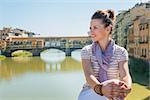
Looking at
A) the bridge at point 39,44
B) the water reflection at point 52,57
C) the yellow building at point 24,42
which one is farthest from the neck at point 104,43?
the yellow building at point 24,42

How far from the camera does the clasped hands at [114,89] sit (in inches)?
21.5

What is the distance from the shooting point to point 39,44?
1559 centimetres

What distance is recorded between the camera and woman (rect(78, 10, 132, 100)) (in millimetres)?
582

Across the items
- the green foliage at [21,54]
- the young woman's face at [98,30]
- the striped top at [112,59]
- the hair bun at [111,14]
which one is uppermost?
the hair bun at [111,14]

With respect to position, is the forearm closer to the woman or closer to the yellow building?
the woman

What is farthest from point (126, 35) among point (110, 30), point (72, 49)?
point (110, 30)

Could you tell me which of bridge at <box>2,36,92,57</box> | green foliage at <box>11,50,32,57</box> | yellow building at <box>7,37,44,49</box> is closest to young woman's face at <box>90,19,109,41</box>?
bridge at <box>2,36,92,57</box>

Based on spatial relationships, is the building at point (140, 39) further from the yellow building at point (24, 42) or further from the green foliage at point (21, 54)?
the green foliage at point (21, 54)

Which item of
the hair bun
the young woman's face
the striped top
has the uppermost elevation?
the hair bun

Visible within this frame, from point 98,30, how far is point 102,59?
50mm

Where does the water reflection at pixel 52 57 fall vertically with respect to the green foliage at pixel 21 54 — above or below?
below

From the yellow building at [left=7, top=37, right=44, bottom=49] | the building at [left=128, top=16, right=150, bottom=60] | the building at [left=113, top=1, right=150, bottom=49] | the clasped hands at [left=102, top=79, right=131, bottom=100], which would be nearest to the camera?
the clasped hands at [left=102, top=79, right=131, bottom=100]

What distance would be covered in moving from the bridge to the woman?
47.1ft

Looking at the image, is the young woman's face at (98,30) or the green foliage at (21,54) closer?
the young woman's face at (98,30)
